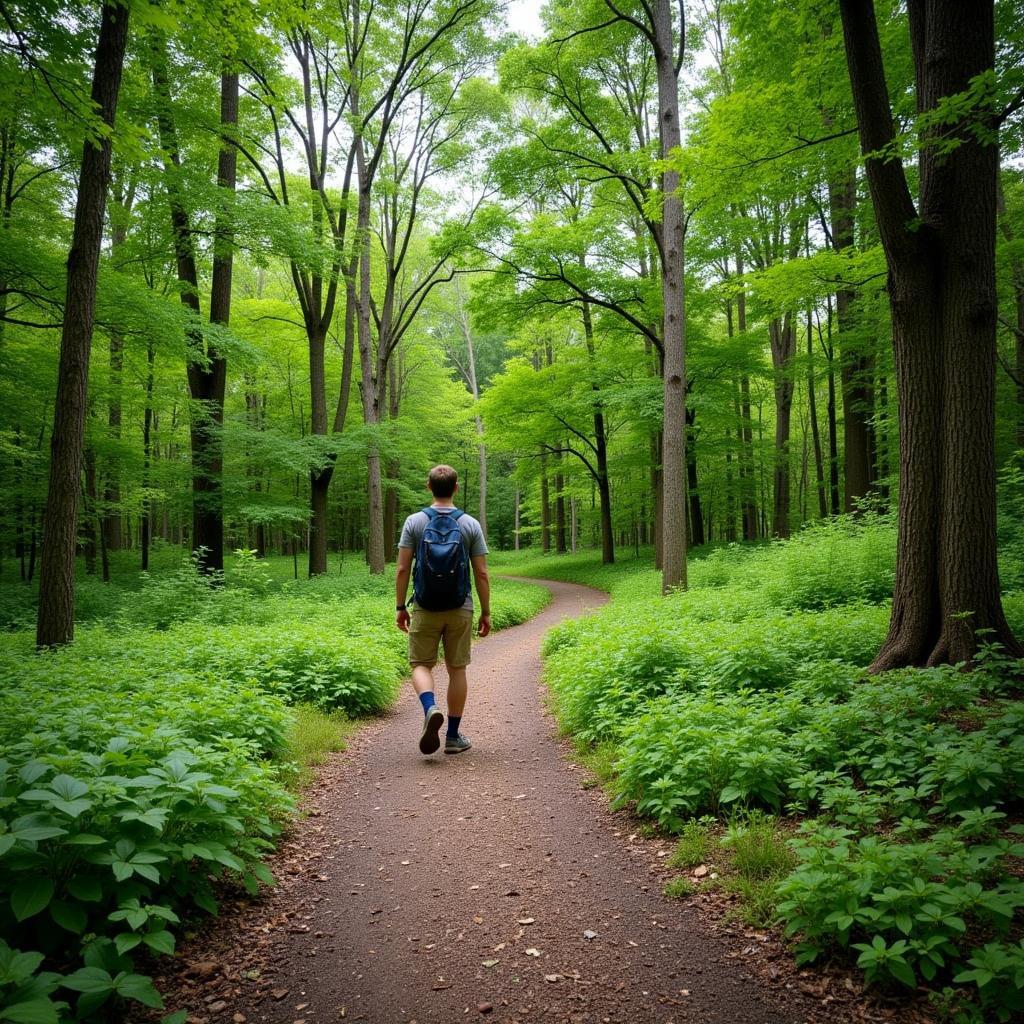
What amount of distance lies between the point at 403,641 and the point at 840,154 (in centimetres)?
863

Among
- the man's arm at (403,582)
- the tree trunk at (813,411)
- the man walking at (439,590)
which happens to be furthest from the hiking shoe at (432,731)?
the tree trunk at (813,411)

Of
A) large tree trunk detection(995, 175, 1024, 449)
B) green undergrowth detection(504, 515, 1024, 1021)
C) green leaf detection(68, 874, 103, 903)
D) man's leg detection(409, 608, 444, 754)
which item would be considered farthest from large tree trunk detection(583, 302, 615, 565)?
green leaf detection(68, 874, 103, 903)

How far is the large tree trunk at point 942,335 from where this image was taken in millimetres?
4359

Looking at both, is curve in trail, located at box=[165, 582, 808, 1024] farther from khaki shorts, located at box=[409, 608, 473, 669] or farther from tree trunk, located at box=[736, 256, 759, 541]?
tree trunk, located at box=[736, 256, 759, 541]

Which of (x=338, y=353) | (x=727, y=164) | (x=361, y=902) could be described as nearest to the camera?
Answer: (x=361, y=902)

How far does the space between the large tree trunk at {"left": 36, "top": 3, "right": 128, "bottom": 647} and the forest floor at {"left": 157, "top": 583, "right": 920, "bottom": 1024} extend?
4487mm

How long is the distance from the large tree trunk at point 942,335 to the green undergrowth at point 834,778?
51 centimetres

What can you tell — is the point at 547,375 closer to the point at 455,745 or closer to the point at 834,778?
the point at 455,745

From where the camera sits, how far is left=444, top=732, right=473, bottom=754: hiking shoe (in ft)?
16.2

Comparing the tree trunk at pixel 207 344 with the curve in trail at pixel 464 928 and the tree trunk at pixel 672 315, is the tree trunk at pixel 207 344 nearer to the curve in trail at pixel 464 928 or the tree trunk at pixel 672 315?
the tree trunk at pixel 672 315

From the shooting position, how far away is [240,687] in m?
4.70

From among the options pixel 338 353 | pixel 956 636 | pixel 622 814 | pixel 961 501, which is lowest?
pixel 622 814

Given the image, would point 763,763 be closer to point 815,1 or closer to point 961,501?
point 961,501

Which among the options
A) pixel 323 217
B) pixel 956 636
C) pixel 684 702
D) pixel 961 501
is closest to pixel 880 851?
pixel 684 702
